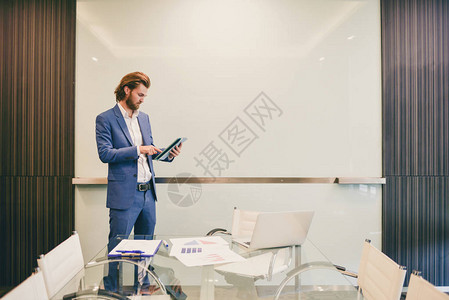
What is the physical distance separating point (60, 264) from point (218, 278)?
0.91 meters

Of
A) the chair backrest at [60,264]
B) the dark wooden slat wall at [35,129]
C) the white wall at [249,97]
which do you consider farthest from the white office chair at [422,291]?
the dark wooden slat wall at [35,129]

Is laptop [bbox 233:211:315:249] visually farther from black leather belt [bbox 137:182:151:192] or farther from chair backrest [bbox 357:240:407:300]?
black leather belt [bbox 137:182:151:192]

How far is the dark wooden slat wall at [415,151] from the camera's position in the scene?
413 cm

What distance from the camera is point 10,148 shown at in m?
3.98

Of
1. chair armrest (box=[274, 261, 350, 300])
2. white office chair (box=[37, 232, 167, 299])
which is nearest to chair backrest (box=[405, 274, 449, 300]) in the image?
chair armrest (box=[274, 261, 350, 300])

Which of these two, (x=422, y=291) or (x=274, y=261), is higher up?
(x=422, y=291)

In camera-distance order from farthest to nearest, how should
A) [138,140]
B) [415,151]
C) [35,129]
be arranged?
1. [415,151]
2. [35,129]
3. [138,140]

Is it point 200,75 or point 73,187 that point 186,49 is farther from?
point 73,187

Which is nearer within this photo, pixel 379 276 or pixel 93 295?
pixel 93 295

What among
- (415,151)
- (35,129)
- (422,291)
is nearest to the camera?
(422,291)

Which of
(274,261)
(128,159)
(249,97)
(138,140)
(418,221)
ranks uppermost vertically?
(249,97)

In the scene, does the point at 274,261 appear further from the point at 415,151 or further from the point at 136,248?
the point at 415,151

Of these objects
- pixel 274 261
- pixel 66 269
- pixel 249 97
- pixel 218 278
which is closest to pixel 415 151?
pixel 249 97

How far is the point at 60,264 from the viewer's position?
76.0 inches
